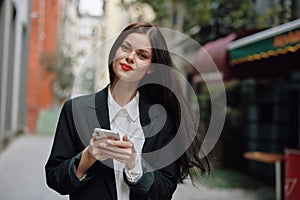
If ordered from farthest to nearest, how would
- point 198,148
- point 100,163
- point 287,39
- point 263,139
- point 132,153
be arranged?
1. point 263,139
2. point 287,39
3. point 198,148
4. point 100,163
5. point 132,153

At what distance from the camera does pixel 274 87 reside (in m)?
10.2

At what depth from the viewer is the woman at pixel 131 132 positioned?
1.79 metres

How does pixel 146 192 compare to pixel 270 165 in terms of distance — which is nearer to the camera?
pixel 146 192

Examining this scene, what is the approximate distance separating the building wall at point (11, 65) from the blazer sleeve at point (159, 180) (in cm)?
942

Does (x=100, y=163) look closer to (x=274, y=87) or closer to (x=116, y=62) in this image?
(x=116, y=62)

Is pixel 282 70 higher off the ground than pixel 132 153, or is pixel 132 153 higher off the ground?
pixel 282 70

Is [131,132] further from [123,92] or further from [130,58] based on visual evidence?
[130,58]

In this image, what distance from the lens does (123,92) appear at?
74.9 inches

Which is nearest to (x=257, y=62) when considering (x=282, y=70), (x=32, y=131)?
(x=282, y=70)

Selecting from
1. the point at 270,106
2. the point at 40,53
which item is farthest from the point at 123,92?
the point at 40,53

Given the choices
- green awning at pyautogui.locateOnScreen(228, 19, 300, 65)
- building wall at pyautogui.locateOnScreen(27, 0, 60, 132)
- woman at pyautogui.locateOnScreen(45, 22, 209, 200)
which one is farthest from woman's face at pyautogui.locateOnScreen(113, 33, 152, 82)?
building wall at pyautogui.locateOnScreen(27, 0, 60, 132)

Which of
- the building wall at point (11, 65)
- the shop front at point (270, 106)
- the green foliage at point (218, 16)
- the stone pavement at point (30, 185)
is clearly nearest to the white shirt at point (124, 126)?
the stone pavement at point (30, 185)

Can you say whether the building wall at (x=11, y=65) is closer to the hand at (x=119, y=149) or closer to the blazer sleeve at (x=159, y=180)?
the blazer sleeve at (x=159, y=180)

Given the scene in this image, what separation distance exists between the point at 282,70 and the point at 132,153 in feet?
23.5
